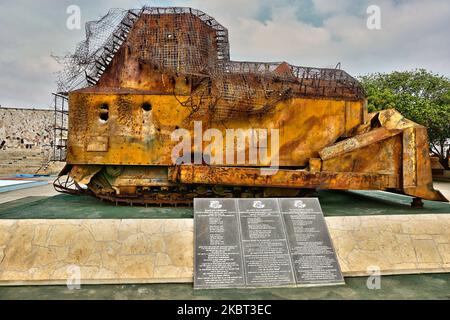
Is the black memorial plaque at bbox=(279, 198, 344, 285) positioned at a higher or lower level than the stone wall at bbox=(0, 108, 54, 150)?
lower

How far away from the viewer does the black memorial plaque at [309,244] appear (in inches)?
158

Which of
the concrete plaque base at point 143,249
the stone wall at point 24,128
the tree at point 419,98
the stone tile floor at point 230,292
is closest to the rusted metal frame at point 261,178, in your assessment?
the concrete plaque base at point 143,249

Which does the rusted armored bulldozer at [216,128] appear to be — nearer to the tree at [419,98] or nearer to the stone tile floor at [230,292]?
the stone tile floor at [230,292]

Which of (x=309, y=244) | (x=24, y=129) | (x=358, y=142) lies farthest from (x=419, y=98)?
(x=24, y=129)

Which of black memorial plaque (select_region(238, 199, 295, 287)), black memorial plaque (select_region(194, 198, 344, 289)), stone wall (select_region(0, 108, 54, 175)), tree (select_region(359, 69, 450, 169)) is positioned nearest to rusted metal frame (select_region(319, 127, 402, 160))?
black memorial plaque (select_region(194, 198, 344, 289))

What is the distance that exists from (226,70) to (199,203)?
10.0 feet

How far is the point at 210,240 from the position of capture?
4324 millimetres

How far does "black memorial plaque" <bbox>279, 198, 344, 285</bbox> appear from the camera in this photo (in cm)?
400

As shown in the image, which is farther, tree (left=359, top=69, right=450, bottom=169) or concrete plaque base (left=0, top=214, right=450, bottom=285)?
tree (left=359, top=69, right=450, bottom=169)

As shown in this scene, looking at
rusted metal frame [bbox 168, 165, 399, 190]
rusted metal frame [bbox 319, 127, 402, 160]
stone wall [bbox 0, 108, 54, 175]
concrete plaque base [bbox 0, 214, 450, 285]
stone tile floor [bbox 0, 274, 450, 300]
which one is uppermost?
stone wall [bbox 0, 108, 54, 175]

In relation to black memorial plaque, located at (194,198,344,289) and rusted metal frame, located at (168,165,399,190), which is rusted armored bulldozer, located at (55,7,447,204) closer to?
rusted metal frame, located at (168,165,399,190)

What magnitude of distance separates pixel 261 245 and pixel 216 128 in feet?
9.60
